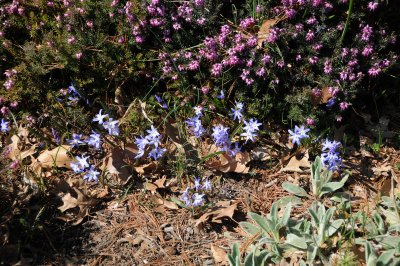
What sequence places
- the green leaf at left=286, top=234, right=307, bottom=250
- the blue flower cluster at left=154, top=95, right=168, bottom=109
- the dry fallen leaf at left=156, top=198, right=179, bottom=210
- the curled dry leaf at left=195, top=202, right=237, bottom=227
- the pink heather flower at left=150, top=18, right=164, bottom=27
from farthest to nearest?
the blue flower cluster at left=154, top=95, right=168, bottom=109, the pink heather flower at left=150, top=18, right=164, bottom=27, the dry fallen leaf at left=156, top=198, right=179, bottom=210, the curled dry leaf at left=195, top=202, right=237, bottom=227, the green leaf at left=286, top=234, right=307, bottom=250

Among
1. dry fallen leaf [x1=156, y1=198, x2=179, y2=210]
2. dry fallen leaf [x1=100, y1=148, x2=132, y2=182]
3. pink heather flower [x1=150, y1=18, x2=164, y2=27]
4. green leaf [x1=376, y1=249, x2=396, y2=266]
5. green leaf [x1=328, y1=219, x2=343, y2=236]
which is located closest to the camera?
green leaf [x1=376, y1=249, x2=396, y2=266]

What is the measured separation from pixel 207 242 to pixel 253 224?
0.34 m

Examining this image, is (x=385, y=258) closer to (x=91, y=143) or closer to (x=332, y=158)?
(x=332, y=158)

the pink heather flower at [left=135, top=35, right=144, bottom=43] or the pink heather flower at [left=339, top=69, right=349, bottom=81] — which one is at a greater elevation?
the pink heather flower at [left=339, top=69, right=349, bottom=81]

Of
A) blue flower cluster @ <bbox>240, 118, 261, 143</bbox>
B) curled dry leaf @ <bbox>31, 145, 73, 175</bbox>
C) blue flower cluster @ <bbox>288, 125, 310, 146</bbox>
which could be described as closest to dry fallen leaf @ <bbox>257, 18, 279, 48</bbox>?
blue flower cluster @ <bbox>240, 118, 261, 143</bbox>

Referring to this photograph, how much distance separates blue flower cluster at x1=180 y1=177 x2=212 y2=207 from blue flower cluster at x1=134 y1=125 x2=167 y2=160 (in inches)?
12.7

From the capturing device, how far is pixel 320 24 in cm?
341

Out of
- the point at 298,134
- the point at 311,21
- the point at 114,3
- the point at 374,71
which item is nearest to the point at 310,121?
the point at 298,134

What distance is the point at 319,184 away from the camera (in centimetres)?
300

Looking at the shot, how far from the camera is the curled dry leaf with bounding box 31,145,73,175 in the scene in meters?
3.23

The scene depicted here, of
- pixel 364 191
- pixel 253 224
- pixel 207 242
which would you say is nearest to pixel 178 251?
pixel 207 242

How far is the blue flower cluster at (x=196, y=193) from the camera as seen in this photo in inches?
116

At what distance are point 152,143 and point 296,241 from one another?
1227mm

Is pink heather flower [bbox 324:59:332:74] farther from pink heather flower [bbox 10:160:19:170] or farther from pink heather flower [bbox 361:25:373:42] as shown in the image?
pink heather flower [bbox 10:160:19:170]
